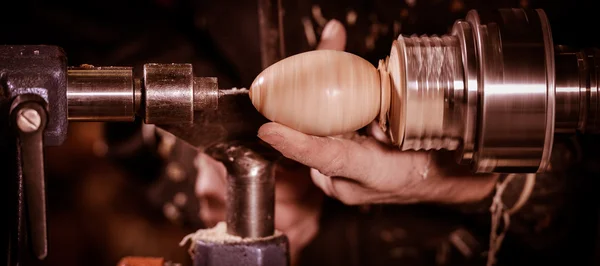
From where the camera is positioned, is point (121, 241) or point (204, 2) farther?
point (121, 241)

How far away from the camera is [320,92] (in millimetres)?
687

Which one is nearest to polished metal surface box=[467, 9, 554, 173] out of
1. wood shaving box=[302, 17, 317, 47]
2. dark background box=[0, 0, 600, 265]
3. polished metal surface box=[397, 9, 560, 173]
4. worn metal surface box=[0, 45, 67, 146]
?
polished metal surface box=[397, 9, 560, 173]

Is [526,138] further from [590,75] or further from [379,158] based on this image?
[379,158]

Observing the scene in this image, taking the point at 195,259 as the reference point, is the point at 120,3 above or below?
above

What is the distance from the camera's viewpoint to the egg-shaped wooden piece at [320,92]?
69 cm

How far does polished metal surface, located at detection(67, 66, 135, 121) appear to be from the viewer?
0.68 metres

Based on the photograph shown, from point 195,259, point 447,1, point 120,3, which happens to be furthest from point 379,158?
point 120,3

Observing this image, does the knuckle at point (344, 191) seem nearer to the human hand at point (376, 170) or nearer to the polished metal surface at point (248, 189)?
the human hand at point (376, 170)

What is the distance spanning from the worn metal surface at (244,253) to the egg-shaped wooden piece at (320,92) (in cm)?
19

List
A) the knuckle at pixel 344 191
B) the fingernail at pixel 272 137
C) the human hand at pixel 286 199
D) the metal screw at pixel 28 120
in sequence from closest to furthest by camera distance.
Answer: the metal screw at pixel 28 120
the fingernail at pixel 272 137
the knuckle at pixel 344 191
the human hand at pixel 286 199

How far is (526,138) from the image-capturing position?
69 centimetres

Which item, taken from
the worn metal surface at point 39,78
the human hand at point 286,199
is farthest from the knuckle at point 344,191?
the worn metal surface at point 39,78

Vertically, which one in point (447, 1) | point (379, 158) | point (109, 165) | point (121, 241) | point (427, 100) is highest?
point (447, 1)

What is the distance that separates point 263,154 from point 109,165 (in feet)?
5.04
